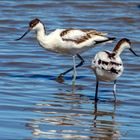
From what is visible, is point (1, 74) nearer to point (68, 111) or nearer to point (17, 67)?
point (17, 67)

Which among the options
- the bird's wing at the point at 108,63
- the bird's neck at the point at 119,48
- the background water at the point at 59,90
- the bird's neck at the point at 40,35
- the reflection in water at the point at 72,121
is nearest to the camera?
the reflection in water at the point at 72,121

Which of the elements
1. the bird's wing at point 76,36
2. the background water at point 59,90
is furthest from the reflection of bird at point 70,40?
the background water at point 59,90

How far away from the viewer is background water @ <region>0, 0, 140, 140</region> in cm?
895

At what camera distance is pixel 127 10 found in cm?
2202

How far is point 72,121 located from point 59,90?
8.37 ft

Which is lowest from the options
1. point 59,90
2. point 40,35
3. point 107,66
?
point 59,90

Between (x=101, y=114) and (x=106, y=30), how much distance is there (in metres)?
8.51

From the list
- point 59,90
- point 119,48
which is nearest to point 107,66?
point 119,48

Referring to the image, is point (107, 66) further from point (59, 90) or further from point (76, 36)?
point (76, 36)

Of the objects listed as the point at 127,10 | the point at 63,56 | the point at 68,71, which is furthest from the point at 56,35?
the point at 127,10

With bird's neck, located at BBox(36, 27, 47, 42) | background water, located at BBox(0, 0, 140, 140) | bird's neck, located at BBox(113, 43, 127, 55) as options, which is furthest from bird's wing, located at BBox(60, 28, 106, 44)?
bird's neck, located at BBox(113, 43, 127, 55)

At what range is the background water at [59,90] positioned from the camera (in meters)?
8.95

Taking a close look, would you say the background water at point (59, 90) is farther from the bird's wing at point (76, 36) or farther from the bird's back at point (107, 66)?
the bird's wing at point (76, 36)

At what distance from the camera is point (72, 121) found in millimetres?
9469
